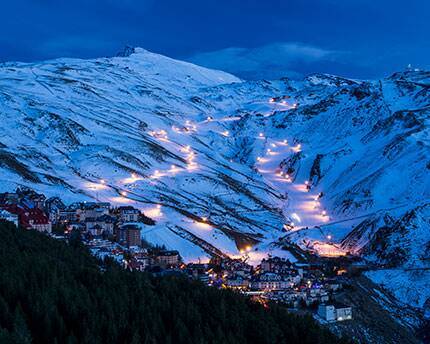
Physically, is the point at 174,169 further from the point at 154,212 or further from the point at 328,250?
the point at 328,250

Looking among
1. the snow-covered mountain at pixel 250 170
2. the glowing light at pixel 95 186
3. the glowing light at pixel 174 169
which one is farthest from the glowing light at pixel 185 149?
the glowing light at pixel 95 186

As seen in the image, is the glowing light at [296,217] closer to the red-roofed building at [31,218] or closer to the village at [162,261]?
the village at [162,261]

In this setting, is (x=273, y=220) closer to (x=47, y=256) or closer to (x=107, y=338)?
(x=47, y=256)

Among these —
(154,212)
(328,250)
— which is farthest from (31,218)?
(328,250)

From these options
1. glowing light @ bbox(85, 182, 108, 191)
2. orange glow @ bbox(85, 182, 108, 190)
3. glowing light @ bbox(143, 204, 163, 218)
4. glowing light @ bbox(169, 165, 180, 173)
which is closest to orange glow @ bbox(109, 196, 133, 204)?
glowing light @ bbox(143, 204, 163, 218)


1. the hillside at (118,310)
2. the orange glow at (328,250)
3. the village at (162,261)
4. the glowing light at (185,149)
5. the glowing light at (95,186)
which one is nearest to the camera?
the hillside at (118,310)

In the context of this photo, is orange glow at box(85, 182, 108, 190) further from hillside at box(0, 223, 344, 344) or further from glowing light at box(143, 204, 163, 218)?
hillside at box(0, 223, 344, 344)
